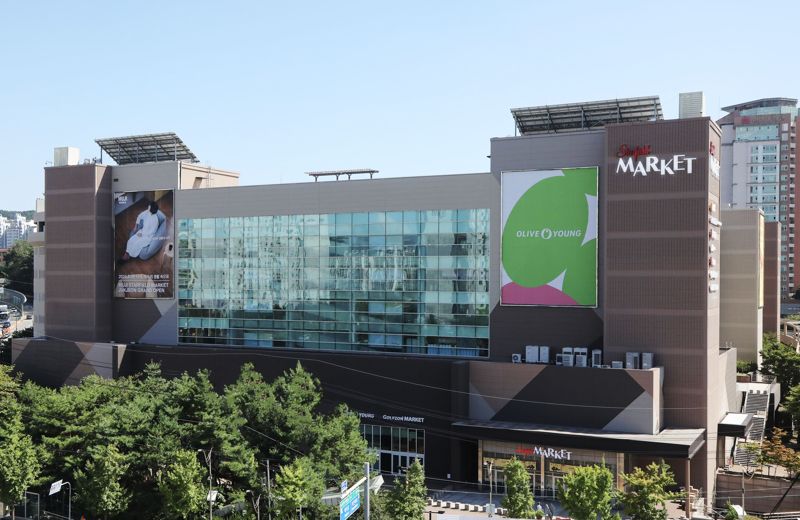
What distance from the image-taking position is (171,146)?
91.5 metres

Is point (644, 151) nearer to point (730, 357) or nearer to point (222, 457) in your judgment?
point (730, 357)

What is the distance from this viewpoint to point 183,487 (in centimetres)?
4947

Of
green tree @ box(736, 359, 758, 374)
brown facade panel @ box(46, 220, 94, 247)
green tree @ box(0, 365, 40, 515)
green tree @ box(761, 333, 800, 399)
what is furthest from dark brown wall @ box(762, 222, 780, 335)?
green tree @ box(0, 365, 40, 515)

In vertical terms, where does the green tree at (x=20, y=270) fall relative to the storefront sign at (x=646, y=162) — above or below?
below

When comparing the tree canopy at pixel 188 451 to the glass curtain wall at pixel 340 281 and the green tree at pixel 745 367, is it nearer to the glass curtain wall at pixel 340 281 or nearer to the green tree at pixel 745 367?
the glass curtain wall at pixel 340 281

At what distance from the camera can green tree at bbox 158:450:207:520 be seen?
4934cm

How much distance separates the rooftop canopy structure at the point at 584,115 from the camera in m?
69.0

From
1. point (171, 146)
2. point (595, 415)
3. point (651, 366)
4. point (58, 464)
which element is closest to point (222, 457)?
point (58, 464)

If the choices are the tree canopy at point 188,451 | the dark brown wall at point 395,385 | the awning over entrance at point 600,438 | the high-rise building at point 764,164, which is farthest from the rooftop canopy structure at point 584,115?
the high-rise building at point 764,164

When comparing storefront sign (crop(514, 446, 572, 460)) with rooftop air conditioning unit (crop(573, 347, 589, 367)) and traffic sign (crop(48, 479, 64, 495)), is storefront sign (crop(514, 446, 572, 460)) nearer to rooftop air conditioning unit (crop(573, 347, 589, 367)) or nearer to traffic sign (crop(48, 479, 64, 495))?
rooftop air conditioning unit (crop(573, 347, 589, 367))

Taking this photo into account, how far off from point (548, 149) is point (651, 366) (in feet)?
67.0

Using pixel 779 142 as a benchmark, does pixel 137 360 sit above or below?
below

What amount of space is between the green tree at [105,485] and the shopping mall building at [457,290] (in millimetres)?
24298

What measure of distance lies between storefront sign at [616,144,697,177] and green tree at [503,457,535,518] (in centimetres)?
2631
